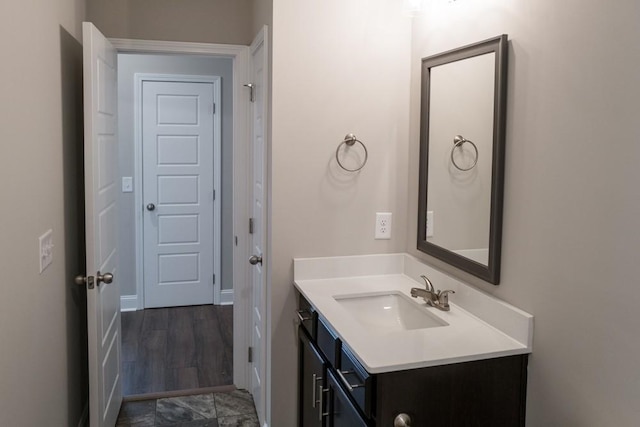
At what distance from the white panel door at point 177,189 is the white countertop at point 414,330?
2637 millimetres

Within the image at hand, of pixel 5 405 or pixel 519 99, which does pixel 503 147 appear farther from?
pixel 5 405

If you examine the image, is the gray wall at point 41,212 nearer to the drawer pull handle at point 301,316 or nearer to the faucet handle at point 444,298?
the drawer pull handle at point 301,316

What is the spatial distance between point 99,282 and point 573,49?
6.75ft

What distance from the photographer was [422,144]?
2453 millimetres

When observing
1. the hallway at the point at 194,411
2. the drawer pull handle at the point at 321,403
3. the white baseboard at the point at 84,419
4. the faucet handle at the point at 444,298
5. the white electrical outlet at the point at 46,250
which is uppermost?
the white electrical outlet at the point at 46,250

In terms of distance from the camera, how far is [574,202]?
5.20ft

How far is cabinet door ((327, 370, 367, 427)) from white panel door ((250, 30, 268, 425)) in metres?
0.73

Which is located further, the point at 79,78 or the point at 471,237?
the point at 79,78

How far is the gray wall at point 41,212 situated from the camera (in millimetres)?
1673

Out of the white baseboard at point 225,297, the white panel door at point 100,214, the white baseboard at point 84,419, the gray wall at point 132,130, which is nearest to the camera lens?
the white panel door at point 100,214

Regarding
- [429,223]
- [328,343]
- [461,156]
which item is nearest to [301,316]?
[328,343]

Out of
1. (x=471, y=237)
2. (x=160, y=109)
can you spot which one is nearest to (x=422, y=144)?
(x=471, y=237)

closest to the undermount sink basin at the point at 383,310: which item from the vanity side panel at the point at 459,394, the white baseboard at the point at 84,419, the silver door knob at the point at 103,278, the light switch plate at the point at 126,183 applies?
the vanity side panel at the point at 459,394

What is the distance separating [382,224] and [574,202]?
1.10m
